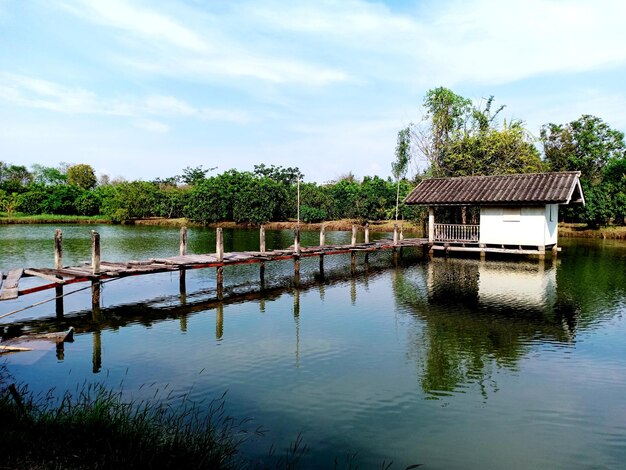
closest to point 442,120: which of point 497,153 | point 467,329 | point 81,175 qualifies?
point 497,153

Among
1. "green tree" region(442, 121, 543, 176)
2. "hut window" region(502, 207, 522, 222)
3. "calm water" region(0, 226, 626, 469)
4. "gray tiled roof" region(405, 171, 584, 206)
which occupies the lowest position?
"calm water" region(0, 226, 626, 469)

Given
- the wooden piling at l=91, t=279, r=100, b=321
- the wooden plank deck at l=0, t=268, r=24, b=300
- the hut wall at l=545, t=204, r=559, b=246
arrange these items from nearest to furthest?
the wooden plank deck at l=0, t=268, r=24, b=300, the wooden piling at l=91, t=279, r=100, b=321, the hut wall at l=545, t=204, r=559, b=246

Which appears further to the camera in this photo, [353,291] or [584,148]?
[584,148]

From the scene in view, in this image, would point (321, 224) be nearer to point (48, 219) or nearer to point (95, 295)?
point (95, 295)

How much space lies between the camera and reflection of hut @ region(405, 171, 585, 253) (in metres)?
24.9

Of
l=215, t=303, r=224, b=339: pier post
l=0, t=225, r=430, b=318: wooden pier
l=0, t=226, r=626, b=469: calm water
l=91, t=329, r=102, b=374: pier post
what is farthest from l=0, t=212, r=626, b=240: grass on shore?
l=91, t=329, r=102, b=374: pier post

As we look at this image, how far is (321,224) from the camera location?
45.5 m

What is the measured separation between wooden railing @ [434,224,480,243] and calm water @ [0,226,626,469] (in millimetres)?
9106

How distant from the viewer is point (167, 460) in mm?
4922

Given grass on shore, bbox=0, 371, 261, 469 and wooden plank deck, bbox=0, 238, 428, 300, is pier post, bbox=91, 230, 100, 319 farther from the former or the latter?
grass on shore, bbox=0, 371, 261, 469

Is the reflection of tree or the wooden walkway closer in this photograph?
the reflection of tree

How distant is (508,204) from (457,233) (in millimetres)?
3774

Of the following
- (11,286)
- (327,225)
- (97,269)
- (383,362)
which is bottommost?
(383,362)

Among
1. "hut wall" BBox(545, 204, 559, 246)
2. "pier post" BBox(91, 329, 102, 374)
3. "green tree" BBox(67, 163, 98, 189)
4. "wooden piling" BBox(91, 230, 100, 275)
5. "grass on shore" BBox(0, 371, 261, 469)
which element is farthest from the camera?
"green tree" BBox(67, 163, 98, 189)
